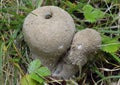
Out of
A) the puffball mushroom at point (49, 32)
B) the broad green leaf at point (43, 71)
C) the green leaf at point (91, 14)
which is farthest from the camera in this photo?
the green leaf at point (91, 14)

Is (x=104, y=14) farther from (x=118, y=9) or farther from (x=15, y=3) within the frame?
(x=15, y=3)

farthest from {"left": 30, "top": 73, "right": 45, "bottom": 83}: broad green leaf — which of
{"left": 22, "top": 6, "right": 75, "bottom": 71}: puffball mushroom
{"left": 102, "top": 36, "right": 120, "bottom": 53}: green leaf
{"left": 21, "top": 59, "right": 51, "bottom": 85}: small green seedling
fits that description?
{"left": 102, "top": 36, "right": 120, "bottom": 53}: green leaf

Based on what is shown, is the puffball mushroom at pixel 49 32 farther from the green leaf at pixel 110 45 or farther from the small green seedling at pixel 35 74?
the green leaf at pixel 110 45

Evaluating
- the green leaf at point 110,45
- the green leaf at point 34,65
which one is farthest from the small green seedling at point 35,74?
the green leaf at point 110,45

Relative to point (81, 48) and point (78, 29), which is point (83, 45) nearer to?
point (81, 48)

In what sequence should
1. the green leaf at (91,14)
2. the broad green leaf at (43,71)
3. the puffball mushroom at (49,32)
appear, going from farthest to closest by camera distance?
the green leaf at (91,14) < the broad green leaf at (43,71) < the puffball mushroom at (49,32)

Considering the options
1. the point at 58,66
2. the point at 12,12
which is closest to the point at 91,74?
the point at 58,66

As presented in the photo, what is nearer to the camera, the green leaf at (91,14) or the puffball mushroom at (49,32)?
the puffball mushroom at (49,32)
